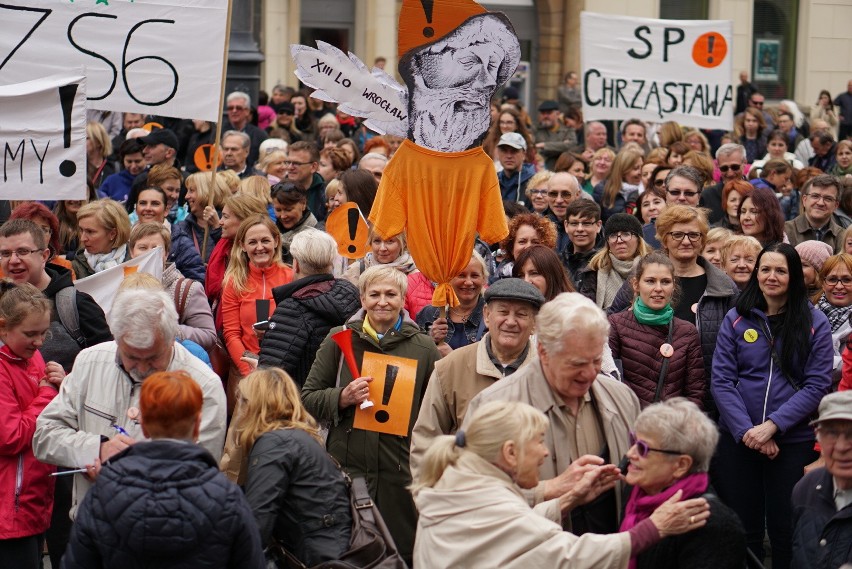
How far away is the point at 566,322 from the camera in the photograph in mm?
4508

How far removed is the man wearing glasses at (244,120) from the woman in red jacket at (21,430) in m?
7.88

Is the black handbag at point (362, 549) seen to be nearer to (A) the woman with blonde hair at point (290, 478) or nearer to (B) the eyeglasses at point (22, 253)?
(A) the woman with blonde hair at point (290, 478)

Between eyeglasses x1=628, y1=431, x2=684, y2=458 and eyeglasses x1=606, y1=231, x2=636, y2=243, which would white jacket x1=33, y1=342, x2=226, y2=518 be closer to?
eyeglasses x1=628, y1=431, x2=684, y2=458

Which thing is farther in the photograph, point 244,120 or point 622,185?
point 244,120

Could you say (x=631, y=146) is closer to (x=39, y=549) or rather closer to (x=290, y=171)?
(x=290, y=171)

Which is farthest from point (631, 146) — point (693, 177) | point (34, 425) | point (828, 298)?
point (34, 425)

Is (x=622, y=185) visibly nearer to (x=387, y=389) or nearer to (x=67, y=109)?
(x=67, y=109)

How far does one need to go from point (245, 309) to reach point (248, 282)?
7.7 inches

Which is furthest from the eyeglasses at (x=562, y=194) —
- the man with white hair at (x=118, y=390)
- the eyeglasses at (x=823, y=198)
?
the man with white hair at (x=118, y=390)

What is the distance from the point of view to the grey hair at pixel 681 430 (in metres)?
4.22

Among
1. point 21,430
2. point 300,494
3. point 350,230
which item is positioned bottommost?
point 300,494

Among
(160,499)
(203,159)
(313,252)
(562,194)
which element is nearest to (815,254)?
(562,194)

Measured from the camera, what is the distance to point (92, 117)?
14.9 m

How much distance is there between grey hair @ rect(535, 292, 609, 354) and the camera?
4504 mm
